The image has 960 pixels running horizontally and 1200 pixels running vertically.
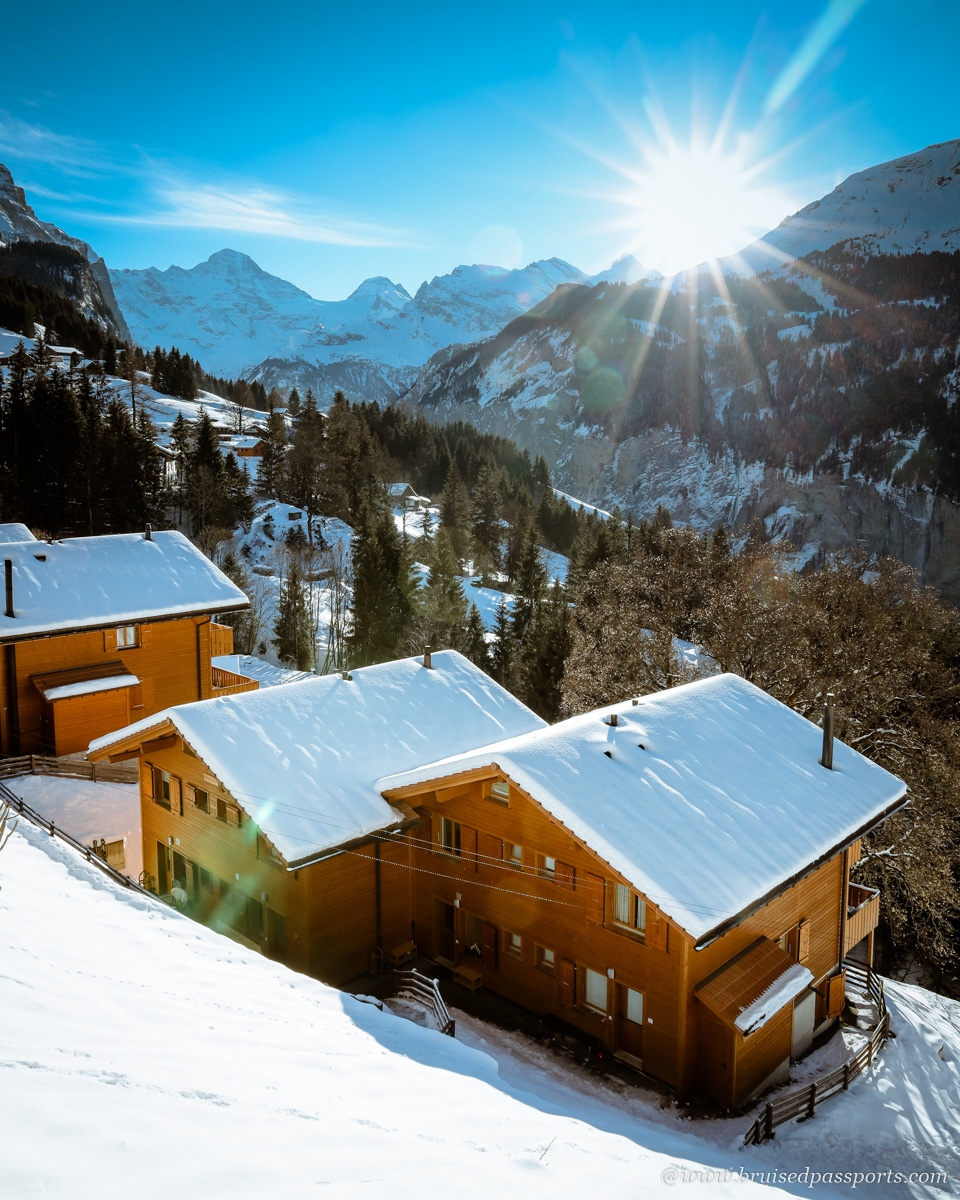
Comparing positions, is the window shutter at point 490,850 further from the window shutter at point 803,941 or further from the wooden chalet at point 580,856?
the window shutter at point 803,941

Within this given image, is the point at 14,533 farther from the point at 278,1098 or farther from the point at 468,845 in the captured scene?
the point at 278,1098

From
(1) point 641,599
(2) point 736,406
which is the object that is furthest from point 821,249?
(1) point 641,599

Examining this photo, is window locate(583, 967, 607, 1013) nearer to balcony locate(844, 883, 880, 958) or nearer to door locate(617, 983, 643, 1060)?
door locate(617, 983, 643, 1060)

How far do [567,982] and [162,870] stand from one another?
38.3 ft

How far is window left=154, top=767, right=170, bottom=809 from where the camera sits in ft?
65.4

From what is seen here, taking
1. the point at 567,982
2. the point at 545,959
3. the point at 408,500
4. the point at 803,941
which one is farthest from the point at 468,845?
the point at 408,500

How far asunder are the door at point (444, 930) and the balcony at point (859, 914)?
9693mm

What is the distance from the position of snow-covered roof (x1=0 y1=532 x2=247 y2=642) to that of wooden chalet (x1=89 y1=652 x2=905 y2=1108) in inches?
320

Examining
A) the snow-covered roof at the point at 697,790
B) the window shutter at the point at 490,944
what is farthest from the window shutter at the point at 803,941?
the window shutter at the point at 490,944

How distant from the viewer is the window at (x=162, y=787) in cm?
1992

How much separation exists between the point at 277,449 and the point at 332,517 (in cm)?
1018

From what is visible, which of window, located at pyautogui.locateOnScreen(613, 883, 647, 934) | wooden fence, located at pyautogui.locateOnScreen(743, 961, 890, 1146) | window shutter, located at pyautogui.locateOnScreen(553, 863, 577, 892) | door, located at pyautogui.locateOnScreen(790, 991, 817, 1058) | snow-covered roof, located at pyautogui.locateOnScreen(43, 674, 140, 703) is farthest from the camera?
snow-covered roof, located at pyautogui.locateOnScreen(43, 674, 140, 703)

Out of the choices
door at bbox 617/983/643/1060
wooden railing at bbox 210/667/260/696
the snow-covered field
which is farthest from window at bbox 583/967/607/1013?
wooden railing at bbox 210/667/260/696

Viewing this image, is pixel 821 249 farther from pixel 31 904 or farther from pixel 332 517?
pixel 31 904
